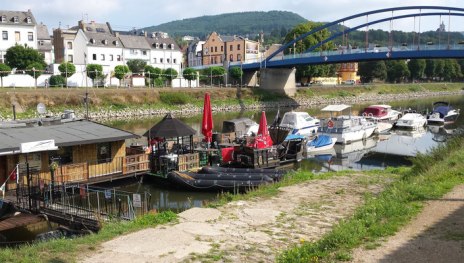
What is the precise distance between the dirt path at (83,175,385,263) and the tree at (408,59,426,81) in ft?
390

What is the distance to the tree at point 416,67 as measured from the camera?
126 meters

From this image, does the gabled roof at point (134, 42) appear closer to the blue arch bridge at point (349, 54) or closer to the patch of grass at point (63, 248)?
the blue arch bridge at point (349, 54)

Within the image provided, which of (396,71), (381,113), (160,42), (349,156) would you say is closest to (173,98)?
(381,113)

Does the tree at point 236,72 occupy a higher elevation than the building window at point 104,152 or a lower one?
higher

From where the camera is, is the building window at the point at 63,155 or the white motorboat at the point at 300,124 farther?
the white motorboat at the point at 300,124

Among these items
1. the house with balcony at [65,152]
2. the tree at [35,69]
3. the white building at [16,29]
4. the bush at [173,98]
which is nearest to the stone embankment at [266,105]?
the bush at [173,98]

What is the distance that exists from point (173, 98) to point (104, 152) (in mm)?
43696

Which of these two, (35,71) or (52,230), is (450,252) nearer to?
(52,230)

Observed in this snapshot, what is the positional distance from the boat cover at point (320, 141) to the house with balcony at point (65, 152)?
14410mm

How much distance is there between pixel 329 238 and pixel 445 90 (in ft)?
391

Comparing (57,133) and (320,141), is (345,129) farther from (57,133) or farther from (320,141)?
(57,133)

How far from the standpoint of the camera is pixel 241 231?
40.1 ft

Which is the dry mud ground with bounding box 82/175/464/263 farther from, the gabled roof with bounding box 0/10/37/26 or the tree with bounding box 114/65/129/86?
the gabled roof with bounding box 0/10/37/26

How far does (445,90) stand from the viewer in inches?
4616
